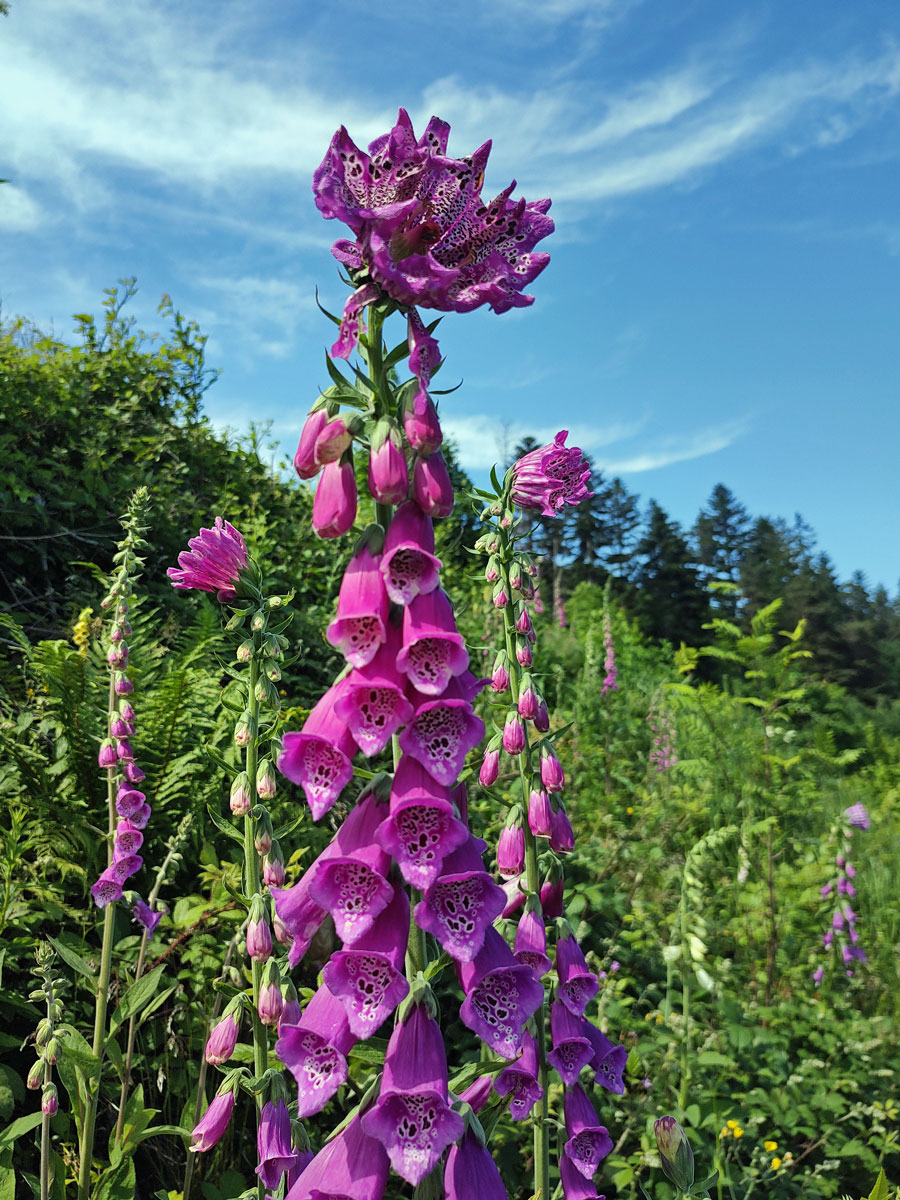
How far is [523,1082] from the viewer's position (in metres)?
1.79

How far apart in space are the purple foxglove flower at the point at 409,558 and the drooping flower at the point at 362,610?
0.02 m

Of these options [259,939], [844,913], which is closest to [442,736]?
[259,939]

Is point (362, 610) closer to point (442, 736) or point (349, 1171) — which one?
point (442, 736)

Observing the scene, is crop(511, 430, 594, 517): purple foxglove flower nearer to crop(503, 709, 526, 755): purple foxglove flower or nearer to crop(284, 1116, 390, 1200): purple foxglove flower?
crop(503, 709, 526, 755): purple foxglove flower

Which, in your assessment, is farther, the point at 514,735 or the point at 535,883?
the point at 514,735

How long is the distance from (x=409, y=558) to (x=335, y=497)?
158 millimetres

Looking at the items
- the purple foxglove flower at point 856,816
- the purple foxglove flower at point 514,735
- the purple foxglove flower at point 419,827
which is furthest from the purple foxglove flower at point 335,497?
the purple foxglove flower at point 856,816

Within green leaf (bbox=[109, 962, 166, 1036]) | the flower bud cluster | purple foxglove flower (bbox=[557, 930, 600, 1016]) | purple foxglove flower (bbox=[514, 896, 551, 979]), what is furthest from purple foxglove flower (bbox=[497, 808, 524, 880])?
the flower bud cluster

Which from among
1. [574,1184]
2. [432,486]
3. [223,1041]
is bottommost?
[574,1184]

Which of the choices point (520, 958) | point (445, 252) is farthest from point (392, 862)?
point (445, 252)

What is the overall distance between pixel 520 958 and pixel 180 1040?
2033mm

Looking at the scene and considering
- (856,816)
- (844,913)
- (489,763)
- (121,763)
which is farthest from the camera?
(856,816)

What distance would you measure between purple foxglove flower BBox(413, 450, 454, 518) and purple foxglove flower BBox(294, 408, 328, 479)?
170 mm

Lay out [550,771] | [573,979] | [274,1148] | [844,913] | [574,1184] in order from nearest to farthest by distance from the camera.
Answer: [274,1148], [574,1184], [573,979], [550,771], [844,913]
